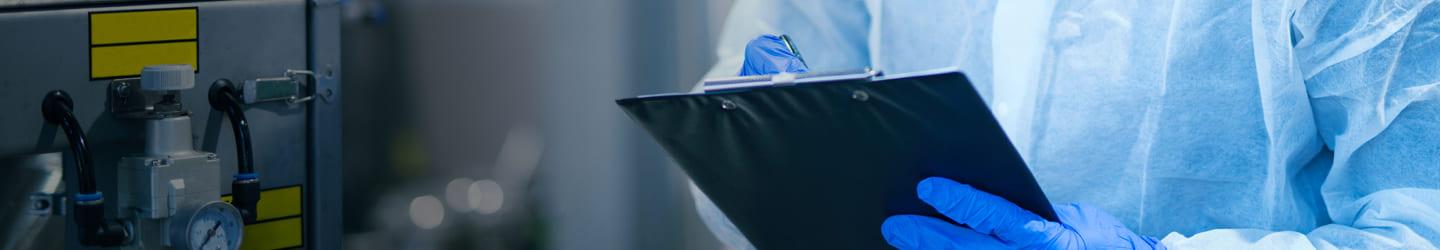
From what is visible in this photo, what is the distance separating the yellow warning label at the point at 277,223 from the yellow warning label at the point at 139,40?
167mm

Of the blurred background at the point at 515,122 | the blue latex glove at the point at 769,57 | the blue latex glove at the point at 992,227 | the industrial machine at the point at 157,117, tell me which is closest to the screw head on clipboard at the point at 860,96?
the blue latex glove at the point at 992,227

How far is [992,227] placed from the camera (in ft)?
3.19

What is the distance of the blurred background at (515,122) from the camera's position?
5.24 ft

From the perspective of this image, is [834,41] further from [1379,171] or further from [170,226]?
[170,226]

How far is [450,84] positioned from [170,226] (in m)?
0.60

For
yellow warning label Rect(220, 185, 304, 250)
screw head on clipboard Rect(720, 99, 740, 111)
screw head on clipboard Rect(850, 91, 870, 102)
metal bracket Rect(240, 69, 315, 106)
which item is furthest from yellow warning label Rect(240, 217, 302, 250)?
screw head on clipboard Rect(850, 91, 870, 102)

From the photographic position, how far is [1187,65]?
1152 millimetres

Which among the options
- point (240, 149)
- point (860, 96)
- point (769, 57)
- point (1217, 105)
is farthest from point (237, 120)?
point (1217, 105)

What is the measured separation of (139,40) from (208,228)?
7.0 inches

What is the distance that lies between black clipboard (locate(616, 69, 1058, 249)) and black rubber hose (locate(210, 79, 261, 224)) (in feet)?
1.36

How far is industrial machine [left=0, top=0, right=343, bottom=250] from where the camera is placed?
3.36 ft

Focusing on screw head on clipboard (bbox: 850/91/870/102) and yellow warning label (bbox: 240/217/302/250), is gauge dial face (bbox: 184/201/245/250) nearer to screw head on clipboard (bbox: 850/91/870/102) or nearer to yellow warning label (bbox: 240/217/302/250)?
yellow warning label (bbox: 240/217/302/250)

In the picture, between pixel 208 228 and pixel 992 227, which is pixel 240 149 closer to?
pixel 208 228

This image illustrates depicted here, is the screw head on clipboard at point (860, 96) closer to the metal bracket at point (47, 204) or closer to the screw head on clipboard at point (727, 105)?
the screw head on clipboard at point (727, 105)
